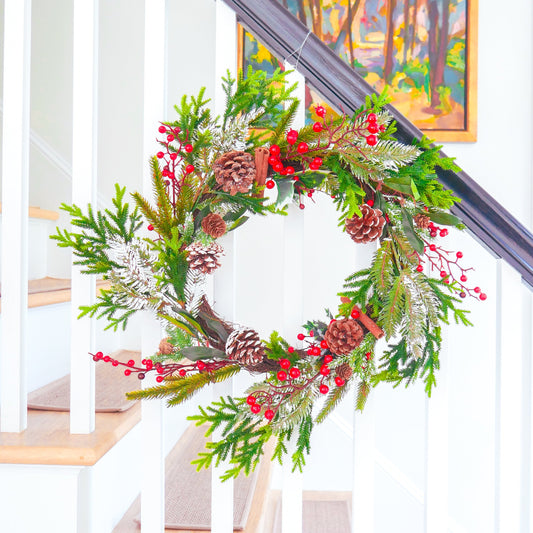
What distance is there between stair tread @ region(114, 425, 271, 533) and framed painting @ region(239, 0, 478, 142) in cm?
130

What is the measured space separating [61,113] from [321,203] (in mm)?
1118

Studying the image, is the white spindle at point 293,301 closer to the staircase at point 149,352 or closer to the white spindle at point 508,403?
the staircase at point 149,352

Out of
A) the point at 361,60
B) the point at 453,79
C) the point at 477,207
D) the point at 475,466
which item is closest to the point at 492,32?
the point at 453,79

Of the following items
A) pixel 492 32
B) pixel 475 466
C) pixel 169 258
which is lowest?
pixel 475 466

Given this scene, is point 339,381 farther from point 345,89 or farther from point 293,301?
point 345,89

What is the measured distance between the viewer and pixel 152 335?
788 millimetres

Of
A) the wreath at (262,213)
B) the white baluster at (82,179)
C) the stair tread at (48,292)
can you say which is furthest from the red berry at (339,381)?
the stair tread at (48,292)

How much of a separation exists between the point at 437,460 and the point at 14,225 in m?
0.82

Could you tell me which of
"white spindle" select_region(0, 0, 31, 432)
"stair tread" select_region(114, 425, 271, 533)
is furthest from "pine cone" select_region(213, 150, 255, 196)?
"stair tread" select_region(114, 425, 271, 533)

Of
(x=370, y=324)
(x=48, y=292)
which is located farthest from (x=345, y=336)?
(x=48, y=292)

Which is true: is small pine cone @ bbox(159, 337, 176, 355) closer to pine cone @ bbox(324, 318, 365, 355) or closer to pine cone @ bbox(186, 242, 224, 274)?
pine cone @ bbox(186, 242, 224, 274)

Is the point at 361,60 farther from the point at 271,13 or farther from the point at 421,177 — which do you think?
the point at 421,177

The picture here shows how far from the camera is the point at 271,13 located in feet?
2.47

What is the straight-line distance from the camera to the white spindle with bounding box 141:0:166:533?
0.78m
